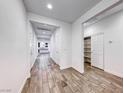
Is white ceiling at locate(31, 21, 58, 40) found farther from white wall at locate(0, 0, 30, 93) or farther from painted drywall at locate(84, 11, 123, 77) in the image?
painted drywall at locate(84, 11, 123, 77)

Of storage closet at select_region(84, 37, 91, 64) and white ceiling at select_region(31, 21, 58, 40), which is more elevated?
white ceiling at select_region(31, 21, 58, 40)

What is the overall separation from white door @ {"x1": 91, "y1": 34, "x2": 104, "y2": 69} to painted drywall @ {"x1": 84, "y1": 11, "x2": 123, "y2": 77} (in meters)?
0.23

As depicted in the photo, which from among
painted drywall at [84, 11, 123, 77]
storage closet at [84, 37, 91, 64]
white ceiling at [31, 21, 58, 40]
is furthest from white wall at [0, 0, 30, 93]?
storage closet at [84, 37, 91, 64]

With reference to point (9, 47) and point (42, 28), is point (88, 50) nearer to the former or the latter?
point (42, 28)

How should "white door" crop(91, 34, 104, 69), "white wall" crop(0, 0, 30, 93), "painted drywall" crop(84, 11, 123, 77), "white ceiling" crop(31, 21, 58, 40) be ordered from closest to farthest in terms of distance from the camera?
1. "white wall" crop(0, 0, 30, 93)
2. "painted drywall" crop(84, 11, 123, 77)
3. "white door" crop(91, 34, 104, 69)
4. "white ceiling" crop(31, 21, 58, 40)

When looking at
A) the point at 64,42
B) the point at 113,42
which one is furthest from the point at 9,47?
the point at 113,42

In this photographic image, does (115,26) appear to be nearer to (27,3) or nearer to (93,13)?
(93,13)

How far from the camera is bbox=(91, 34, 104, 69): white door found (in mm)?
3710

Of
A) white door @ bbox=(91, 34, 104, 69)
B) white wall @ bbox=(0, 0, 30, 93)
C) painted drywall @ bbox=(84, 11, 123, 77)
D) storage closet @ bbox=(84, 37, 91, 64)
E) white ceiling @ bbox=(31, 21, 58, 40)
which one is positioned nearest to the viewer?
white wall @ bbox=(0, 0, 30, 93)

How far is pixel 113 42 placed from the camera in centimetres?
311

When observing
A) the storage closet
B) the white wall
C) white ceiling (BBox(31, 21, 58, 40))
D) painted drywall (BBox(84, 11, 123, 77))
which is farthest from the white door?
the white wall

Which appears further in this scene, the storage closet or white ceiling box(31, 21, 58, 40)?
the storage closet

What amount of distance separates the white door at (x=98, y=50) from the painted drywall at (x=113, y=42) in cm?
23

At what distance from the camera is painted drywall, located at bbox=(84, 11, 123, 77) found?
2.84 metres
